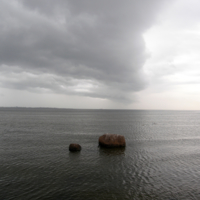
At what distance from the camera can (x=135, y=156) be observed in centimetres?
2436

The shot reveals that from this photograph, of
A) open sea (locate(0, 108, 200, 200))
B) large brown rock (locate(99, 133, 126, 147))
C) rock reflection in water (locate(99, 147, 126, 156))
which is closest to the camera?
open sea (locate(0, 108, 200, 200))

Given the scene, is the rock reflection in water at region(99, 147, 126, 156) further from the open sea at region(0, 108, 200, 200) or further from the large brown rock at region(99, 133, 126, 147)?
the large brown rock at region(99, 133, 126, 147)

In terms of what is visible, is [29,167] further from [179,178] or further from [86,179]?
[179,178]

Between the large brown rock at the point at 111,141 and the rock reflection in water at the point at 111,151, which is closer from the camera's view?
the rock reflection in water at the point at 111,151

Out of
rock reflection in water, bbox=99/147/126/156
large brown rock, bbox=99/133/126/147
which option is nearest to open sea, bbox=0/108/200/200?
rock reflection in water, bbox=99/147/126/156

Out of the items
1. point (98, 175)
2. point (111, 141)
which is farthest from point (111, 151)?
point (98, 175)

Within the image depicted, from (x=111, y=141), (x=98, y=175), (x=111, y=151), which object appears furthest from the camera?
(x=111, y=141)

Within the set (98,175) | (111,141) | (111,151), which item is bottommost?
(98,175)

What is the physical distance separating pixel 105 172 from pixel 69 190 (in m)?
5.23

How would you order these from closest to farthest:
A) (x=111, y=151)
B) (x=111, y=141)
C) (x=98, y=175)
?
(x=98, y=175)
(x=111, y=151)
(x=111, y=141)

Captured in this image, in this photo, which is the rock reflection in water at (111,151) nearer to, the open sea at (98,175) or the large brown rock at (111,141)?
the open sea at (98,175)

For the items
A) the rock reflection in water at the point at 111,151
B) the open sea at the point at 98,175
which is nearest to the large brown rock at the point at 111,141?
the rock reflection in water at the point at 111,151

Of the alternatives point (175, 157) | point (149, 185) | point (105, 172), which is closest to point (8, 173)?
point (105, 172)

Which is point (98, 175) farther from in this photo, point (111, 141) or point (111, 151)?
point (111, 141)
